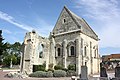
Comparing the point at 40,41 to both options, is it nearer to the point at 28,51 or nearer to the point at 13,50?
the point at 28,51

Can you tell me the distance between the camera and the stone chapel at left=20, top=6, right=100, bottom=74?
3212 cm

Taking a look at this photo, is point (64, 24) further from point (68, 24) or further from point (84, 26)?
point (84, 26)

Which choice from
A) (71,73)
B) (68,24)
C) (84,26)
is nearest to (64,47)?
(68,24)

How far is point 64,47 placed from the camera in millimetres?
34344

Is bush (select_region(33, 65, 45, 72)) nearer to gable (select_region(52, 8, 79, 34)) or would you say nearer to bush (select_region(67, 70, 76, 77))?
bush (select_region(67, 70, 76, 77))

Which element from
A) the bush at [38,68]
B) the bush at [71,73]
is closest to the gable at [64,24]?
the bush at [71,73]

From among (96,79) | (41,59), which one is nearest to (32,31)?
(41,59)

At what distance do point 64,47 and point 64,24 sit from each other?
17.0 ft

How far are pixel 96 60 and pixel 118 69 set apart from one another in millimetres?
19998

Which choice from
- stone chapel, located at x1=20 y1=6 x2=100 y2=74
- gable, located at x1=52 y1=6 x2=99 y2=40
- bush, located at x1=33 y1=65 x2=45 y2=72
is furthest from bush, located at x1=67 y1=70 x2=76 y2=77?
gable, located at x1=52 y1=6 x2=99 y2=40

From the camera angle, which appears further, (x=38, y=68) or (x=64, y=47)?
(x=64, y=47)

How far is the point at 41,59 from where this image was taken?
111 ft

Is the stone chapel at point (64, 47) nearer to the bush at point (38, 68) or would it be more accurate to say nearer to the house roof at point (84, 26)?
the house roof at point (84, 26)

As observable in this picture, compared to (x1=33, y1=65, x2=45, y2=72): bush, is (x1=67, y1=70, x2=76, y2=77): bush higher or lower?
lower
